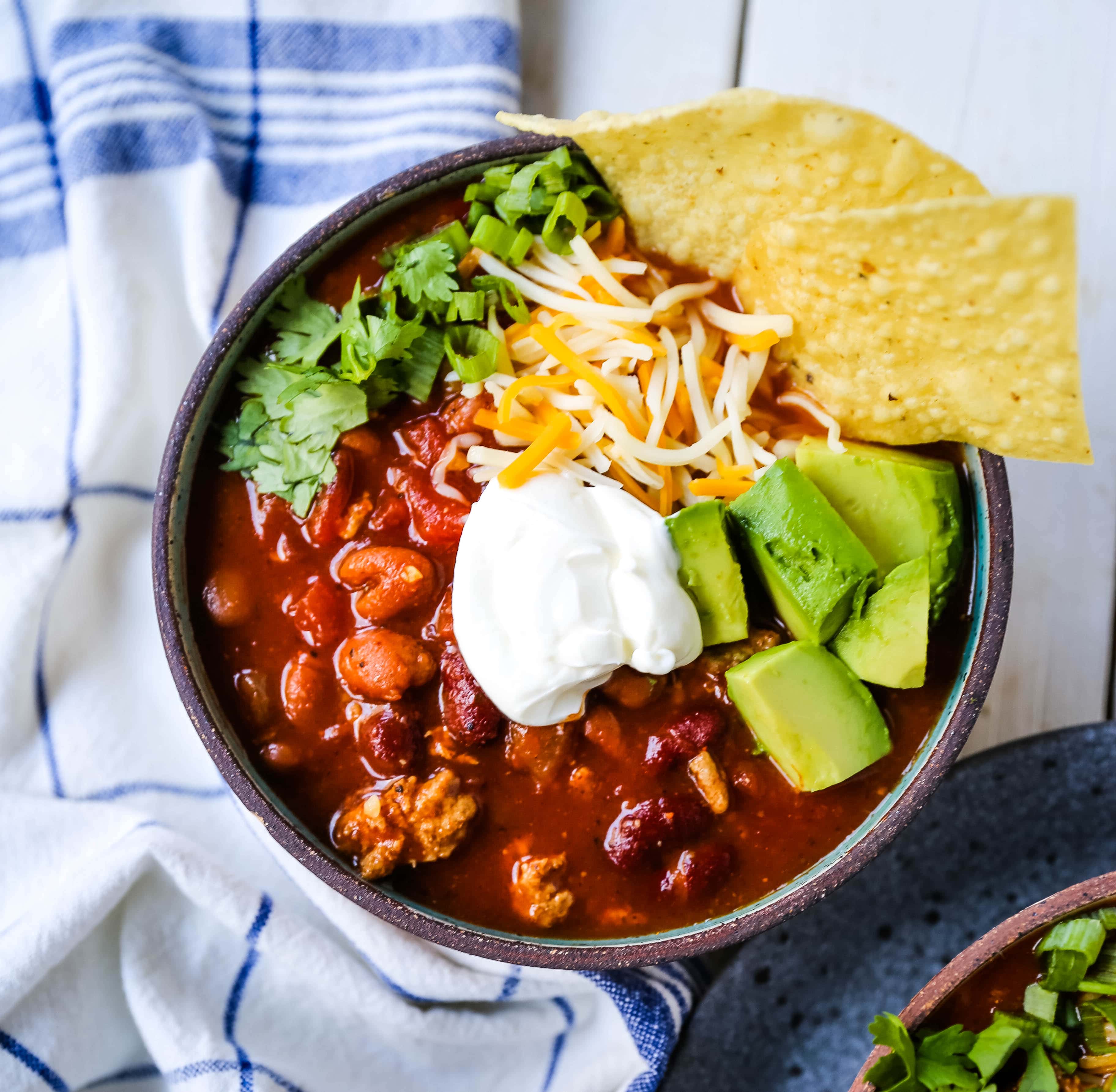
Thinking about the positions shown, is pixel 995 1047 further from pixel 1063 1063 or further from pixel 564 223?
pixel 564 223

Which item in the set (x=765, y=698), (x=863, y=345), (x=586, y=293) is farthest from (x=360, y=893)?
(x=863, y=345)

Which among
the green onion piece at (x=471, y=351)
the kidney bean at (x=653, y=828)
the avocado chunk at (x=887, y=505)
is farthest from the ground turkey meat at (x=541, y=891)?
the green onion piece at (x=471, y=351)

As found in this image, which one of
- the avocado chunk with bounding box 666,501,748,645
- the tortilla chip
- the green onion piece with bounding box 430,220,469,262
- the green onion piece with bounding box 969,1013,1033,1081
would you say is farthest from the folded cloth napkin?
the avocado chunk with bounding box 666,501,748,645

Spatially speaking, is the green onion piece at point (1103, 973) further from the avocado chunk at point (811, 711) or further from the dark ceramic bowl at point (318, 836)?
the avocado chunk at point (811, 711)

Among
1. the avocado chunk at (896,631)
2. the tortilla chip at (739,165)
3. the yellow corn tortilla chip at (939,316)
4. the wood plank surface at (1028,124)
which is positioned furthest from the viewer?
the wood plank surface at (1028,124)

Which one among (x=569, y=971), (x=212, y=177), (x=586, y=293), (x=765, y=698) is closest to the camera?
(x=765, y=698)

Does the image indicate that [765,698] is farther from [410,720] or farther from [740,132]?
[740,132]

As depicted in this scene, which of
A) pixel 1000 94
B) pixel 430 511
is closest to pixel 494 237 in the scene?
pixel 430 511
